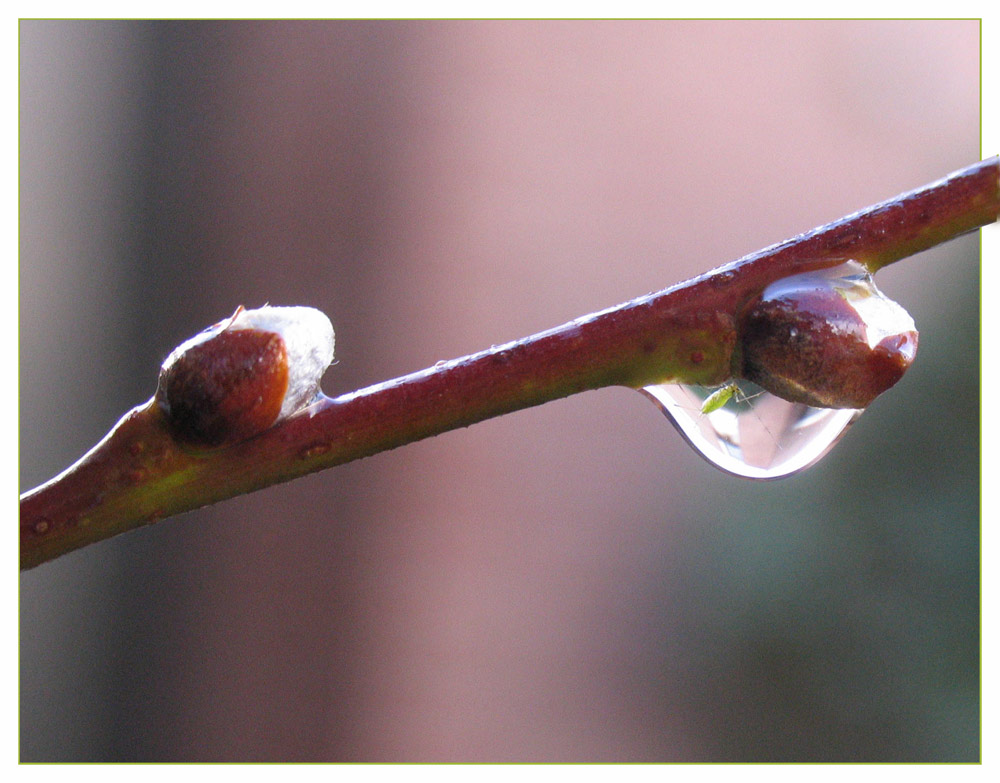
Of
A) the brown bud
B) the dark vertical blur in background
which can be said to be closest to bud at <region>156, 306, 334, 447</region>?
the brown bud

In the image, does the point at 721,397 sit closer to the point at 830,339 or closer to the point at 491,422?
the point at 830,339

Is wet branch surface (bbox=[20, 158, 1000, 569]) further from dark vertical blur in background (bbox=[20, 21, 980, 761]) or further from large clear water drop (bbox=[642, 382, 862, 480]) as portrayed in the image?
dark vertical blur in background (bbox=[20, 21, 980, 761])

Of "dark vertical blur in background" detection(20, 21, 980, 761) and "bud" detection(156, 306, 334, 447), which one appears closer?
"bud" detection(156, 306, 334, 447)

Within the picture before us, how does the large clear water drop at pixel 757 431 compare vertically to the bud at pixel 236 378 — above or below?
below

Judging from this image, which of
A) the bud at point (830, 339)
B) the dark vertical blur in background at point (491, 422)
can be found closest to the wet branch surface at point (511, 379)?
the bud at point (830, 339)

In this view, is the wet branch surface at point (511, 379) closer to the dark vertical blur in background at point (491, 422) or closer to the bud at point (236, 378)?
the bud at point (236, 378)
